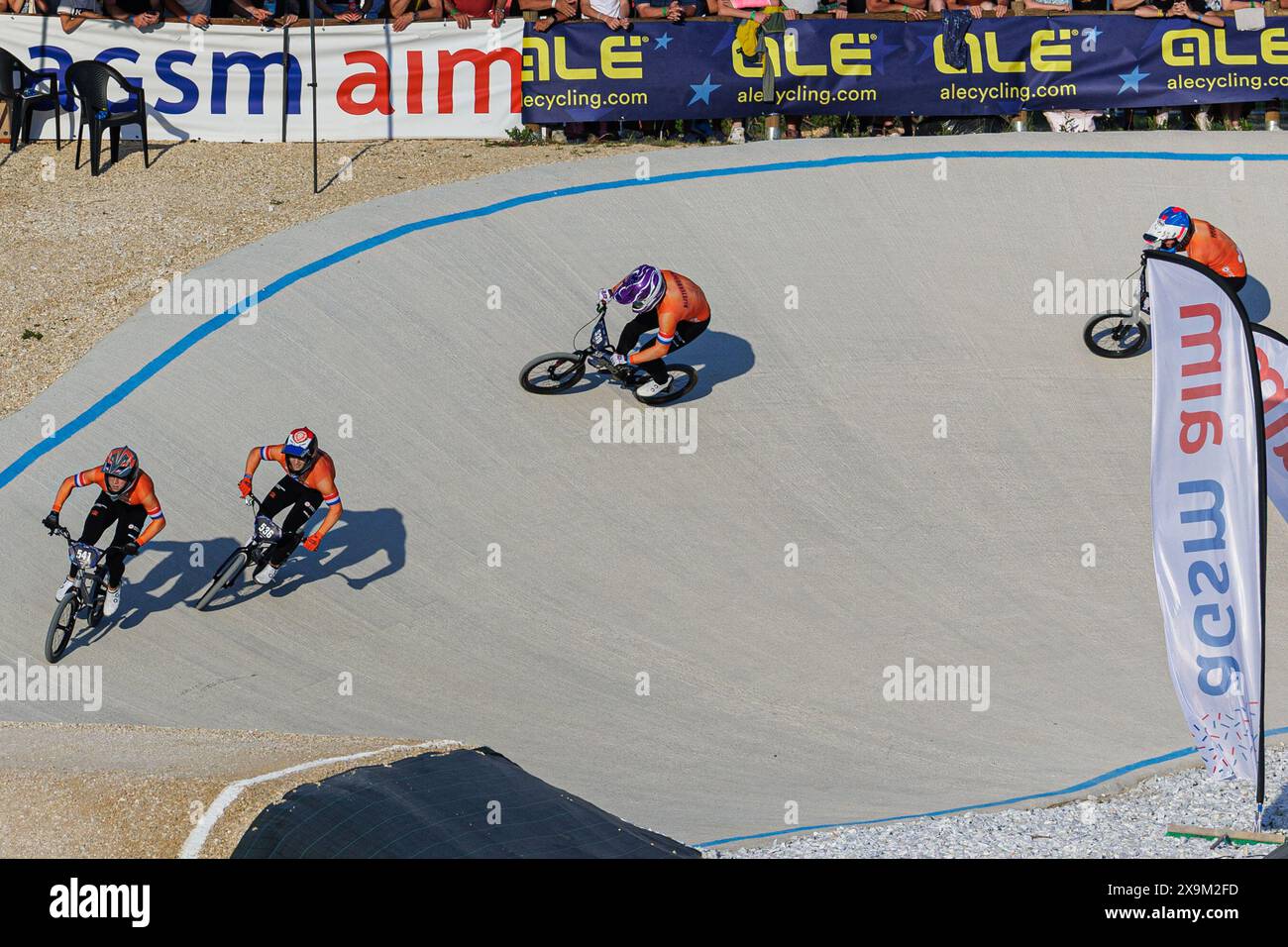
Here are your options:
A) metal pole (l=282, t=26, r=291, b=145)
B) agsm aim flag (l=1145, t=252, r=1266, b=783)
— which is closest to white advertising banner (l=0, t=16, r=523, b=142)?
metal pole (l=282, t=26, r=291, b=145)

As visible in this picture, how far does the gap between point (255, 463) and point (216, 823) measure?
12.5ft

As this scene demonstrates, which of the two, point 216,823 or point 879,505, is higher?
point 879,505

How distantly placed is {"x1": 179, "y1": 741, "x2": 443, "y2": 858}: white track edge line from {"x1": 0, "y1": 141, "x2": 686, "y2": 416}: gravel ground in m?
6.41

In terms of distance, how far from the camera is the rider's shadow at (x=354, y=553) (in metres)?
11.4

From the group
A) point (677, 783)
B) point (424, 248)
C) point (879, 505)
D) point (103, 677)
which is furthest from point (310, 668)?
point (424, 248)

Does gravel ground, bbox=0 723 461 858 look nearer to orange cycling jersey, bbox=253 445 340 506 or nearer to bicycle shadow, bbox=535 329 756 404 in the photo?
orange cycling jersey, bbox=253 445 340 506

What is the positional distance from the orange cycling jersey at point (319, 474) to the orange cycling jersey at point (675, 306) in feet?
10.0

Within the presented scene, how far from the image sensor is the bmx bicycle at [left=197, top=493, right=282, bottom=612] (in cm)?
1062

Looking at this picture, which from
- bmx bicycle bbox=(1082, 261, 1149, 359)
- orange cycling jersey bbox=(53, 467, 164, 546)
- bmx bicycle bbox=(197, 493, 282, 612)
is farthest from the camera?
bmx bicycle bbox=(1082, 261, 1149, 359)

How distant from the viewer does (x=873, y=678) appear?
10.7 metres

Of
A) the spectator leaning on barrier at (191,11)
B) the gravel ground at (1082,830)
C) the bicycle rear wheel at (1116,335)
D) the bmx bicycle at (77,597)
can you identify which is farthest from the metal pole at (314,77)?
the gravel ground at (1082,830)

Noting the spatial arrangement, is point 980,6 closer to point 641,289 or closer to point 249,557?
point 641,289
